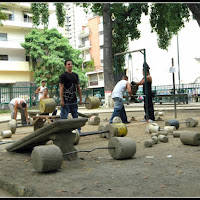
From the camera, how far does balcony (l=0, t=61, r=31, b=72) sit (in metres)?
36.0

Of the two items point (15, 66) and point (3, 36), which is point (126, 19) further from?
point (3, 36)

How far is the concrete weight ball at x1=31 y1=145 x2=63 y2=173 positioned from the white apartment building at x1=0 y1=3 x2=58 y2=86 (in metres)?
33.6

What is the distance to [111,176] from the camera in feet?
12.5

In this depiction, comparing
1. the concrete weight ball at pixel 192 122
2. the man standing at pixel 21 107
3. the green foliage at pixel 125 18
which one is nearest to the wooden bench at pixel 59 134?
the concrete weight ball at pixel 192 122

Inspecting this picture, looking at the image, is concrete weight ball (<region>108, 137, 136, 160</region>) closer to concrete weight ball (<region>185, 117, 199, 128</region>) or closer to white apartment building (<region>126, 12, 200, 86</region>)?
concrete weight ball (<region>185, 117, 199, 128</region>)

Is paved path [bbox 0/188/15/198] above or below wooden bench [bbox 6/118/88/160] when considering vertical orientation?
below

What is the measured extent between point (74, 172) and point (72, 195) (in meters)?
1.04

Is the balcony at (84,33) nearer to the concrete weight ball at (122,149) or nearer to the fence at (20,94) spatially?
the fence at (20,94)

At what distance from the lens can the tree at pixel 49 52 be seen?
35219 mm

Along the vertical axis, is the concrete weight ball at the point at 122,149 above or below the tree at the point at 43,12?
below

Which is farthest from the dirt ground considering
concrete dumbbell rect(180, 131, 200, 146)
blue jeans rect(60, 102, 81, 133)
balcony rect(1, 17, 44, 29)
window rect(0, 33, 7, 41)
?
window rect(0, 33, 7, 41)

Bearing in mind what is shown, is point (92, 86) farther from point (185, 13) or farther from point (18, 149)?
point (18, 149)

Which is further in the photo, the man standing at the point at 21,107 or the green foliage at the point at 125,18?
the green foliage at the point at 125,18

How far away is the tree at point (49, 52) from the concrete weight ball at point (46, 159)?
31.2 m
